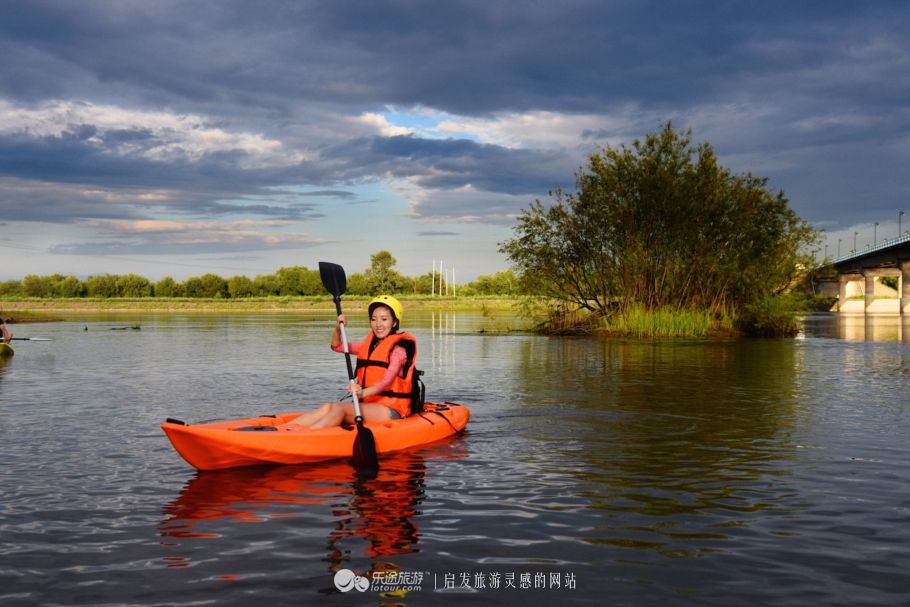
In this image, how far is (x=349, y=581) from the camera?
175 inches

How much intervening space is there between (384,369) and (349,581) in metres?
4.02

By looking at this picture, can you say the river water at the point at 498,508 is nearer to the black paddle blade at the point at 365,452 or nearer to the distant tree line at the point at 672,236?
the black paddle blade at the point at 365,452

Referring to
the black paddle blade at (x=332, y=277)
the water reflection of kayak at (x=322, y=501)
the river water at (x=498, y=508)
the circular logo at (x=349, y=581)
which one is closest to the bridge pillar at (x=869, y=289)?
the river water at (x=498, y=508)

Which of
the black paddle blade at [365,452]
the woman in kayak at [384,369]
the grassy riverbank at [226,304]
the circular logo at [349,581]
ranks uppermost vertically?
the grassy riverbank at [226,304]

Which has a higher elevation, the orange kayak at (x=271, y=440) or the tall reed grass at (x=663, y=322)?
the tall reed grass at (x=663, y=322)

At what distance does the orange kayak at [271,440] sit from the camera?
6.81 m

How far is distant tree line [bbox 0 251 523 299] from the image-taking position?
Result: 321ft

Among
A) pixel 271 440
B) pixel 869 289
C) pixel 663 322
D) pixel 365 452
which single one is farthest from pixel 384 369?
pixel 869 289

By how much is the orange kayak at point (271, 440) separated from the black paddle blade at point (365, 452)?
0.20m

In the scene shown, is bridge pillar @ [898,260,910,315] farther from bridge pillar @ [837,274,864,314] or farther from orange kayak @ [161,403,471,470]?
orange kayak @ [161,403,471,470]

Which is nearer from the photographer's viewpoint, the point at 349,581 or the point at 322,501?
the point at 349,581

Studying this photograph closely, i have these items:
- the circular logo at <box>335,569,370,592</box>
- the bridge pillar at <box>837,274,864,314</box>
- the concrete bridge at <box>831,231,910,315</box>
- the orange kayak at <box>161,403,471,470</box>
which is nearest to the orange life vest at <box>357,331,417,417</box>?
the orange kayak at <box>161,403,471,470</box>

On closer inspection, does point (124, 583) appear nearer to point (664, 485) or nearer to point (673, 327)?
point (664, 485)

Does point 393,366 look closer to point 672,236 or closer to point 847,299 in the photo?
point 672,236
